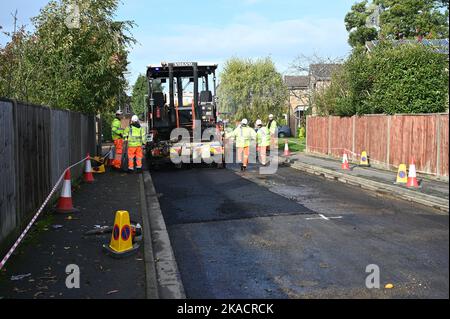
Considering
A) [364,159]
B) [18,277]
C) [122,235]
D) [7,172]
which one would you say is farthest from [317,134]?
[18,277]

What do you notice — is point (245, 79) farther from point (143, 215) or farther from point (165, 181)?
point (143, 215)

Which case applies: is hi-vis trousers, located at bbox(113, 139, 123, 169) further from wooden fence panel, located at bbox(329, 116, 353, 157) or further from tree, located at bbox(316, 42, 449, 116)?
tree, located at bbox(316, 42, 449, 116)

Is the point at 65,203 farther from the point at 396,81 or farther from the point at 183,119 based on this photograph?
the point at 396,81

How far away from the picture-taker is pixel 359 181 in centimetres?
1333

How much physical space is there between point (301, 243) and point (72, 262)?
3013 millimetres

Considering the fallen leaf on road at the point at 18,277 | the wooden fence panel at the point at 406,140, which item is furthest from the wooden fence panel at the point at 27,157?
the wooden fence panel at the point at 406,140

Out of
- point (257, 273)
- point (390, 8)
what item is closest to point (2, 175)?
point (257, 273)

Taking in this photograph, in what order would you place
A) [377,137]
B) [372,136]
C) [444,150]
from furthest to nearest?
[372,136] < [377,137] < [444,150]

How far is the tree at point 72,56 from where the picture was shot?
14.5 metres

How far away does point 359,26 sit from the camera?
51719 mm

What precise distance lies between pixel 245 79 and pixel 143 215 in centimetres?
4956

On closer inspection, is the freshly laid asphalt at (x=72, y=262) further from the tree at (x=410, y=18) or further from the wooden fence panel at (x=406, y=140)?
the tree at (x=410, y=18)

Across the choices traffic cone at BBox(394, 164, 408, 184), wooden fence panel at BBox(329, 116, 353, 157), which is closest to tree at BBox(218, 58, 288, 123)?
wooden fence panel at BBox(329, 116, 353, 157)
